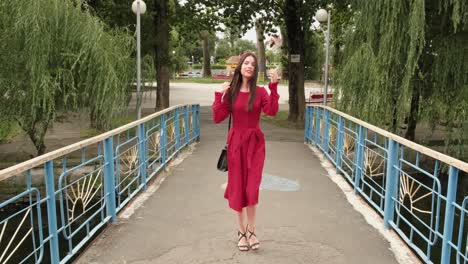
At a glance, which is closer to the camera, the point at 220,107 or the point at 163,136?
the point at 220,107

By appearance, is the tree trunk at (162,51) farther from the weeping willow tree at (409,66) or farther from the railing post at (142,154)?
the railing post at (142,154)

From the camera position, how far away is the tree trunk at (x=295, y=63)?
1719cm

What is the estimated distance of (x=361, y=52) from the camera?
10641 millimetres

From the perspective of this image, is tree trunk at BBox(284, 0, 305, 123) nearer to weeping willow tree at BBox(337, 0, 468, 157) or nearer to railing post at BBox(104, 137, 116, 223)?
weeping willow tree at BBox(337, 0, 468, 157)

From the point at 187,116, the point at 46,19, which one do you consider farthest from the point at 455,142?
the point at 46,19

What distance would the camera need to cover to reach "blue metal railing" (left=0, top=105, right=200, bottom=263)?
360 cm

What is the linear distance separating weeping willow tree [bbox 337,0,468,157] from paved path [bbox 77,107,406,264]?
3.42 meters

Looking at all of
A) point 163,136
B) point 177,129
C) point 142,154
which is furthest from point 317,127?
point 142,154

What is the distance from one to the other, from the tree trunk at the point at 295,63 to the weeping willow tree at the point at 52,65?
838cm

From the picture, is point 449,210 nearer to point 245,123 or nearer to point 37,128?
point 245,123

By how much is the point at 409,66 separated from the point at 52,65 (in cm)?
689

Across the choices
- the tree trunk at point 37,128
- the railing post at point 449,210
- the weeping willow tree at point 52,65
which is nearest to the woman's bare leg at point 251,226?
the railing post at point 449,210

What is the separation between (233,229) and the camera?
5.04m

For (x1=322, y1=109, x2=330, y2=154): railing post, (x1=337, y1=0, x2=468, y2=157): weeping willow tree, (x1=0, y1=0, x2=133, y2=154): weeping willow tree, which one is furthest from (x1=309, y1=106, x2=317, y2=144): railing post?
(x1=0, y1=0, x2=133, y2=154): weeping willow tree
